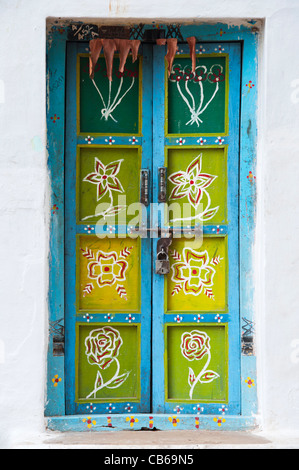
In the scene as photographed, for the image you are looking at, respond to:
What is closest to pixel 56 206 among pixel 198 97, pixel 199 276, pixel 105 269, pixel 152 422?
pixel 105 269

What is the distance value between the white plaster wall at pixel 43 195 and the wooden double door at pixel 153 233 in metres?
0.20

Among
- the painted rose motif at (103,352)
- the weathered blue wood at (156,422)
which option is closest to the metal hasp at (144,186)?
the painted rose motif at (103,352)

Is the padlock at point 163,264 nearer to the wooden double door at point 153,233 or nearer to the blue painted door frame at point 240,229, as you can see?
the wooden double door at point 153,233

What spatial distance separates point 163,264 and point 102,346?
1.78 feet

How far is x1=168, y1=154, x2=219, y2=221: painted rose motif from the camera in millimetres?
2697

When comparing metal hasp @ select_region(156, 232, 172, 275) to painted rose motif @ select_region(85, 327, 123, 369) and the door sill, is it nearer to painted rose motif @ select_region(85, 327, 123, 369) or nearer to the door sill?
painted rose motif @ select_region(85, 327, 123, 369)

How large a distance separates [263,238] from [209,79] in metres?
0.89

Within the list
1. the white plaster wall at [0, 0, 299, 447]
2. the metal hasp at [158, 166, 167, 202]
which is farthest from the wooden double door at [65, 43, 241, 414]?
the white plaster wall at [0, 0, 299, 447]

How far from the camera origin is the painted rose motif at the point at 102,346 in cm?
268

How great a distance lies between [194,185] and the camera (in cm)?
270

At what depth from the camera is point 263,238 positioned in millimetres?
2531

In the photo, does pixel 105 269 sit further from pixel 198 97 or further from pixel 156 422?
pixel 198 97

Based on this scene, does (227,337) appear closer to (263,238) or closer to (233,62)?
(263,238)

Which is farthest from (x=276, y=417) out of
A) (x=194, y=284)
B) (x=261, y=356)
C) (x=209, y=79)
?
(x=209, y=79)
